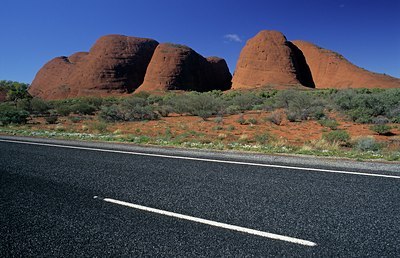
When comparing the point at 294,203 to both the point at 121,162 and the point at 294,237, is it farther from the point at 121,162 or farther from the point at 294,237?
the point at 121,162

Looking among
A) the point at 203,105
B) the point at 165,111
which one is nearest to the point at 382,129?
the point at 203,105

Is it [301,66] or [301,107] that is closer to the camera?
[301,107]

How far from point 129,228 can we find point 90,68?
8458cm

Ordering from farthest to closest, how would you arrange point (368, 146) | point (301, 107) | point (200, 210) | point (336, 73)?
point (336, 73)
point (301, 107)
point (368, 146)
point (200, 210)

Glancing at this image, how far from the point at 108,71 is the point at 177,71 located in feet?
70.9

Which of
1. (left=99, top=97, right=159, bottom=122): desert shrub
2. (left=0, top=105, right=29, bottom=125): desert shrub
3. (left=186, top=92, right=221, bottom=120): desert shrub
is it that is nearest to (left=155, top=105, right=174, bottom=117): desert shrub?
(left=99, top=97, right=159, bottom=122): desert shrub

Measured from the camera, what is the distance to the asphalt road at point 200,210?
2.41 meters

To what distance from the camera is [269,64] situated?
232 feet

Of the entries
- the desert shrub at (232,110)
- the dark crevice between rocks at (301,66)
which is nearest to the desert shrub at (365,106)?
the desert shrub at (232,110)

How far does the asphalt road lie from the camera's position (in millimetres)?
2414

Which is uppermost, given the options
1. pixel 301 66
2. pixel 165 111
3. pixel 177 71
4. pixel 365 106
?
pixel 301 66

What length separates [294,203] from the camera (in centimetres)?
347

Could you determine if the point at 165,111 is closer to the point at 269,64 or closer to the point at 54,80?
the point at 269,64

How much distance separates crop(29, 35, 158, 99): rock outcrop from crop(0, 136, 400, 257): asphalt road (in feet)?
237
